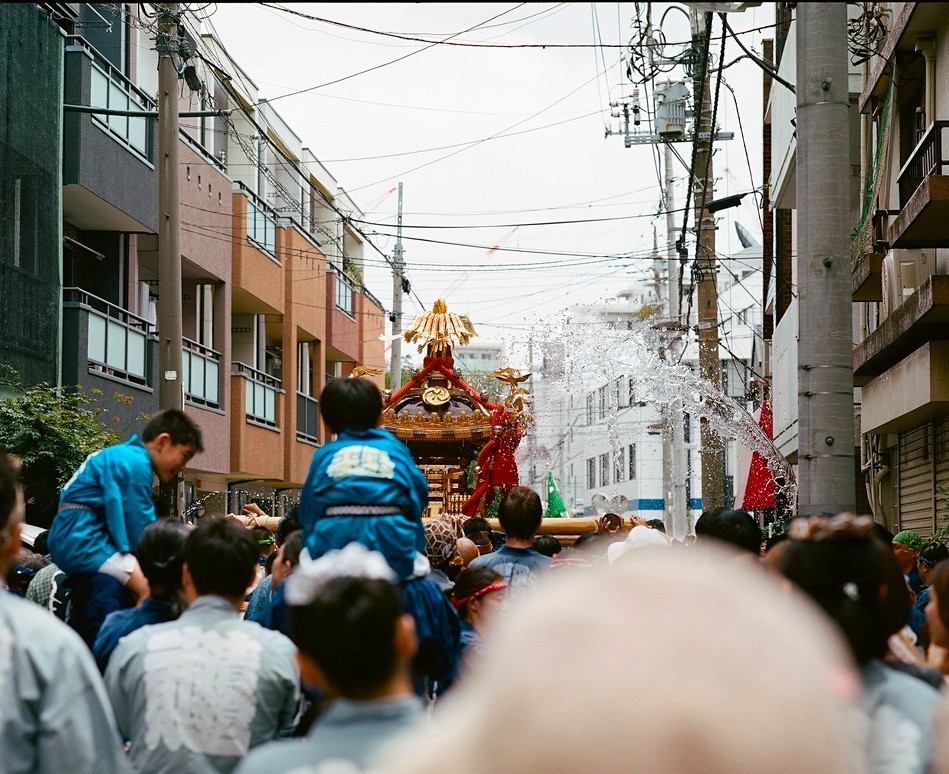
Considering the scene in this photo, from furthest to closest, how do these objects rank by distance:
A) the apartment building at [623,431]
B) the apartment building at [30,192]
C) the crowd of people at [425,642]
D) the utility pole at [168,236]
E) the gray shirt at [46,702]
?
the apartment building at [623,431] → the apartment building at [30,192] → the utility pole at [168,236] → the gray shirt at [46,702] → the crowd of people at [425,642]

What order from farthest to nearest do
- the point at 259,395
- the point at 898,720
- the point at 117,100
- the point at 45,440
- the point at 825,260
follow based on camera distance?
the point at 259,395
the point at 117,100
the point at 45,440
the point at 825,260
the point at 898,720

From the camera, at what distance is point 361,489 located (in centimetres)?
529

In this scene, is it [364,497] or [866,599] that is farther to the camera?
[364,497]

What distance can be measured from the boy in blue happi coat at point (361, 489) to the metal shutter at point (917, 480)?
12538mm

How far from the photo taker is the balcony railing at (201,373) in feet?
75.5

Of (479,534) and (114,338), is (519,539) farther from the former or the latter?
(114,338)

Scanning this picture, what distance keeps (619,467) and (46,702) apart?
60334mm

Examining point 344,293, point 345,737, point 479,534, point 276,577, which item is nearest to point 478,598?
point 276,577

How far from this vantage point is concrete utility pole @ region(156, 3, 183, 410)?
1367 centimetres

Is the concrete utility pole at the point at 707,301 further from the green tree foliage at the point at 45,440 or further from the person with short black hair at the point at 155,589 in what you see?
the person with short black hair at the point at 155,589

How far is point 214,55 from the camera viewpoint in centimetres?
2569

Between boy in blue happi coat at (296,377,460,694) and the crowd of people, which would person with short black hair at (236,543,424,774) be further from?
boy in blue happi coat at (296,377,460,694)

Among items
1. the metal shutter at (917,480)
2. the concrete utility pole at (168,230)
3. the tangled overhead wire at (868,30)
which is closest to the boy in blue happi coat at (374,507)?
the concrete utility pole at (168,230)

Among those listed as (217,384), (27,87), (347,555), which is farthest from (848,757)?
(217,384)
